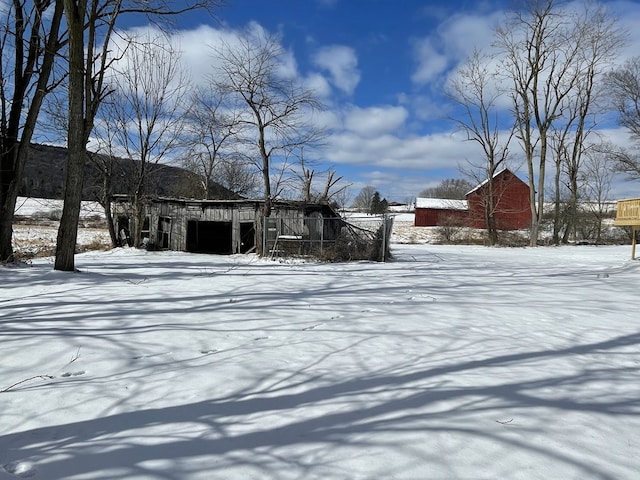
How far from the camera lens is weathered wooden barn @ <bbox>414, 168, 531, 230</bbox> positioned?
120 feet

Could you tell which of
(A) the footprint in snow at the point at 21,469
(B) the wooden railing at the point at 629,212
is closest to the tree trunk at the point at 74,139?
(A) the footprint in snow at the point at 21,469

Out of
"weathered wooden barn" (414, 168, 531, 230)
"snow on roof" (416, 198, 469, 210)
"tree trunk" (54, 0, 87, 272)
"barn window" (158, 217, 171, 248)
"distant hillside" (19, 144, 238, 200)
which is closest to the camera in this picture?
"tree trunk" (54, 0, 87, 272)

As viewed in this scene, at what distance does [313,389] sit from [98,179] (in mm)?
20764

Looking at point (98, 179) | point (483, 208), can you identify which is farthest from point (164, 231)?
point (483, 208)

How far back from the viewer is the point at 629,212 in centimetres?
1509

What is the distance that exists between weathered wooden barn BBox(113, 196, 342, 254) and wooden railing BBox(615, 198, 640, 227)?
440 inches

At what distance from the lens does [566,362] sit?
3.99 metres

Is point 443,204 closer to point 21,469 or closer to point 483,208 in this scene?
point 483,208

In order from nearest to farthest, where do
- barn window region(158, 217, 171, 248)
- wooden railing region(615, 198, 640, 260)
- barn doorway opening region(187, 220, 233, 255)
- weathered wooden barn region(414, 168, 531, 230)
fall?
wooden railing region(615, 198, 640, 260), barn window region(158, 217, 171, 248), barn doorway opening region(187, 220, 233, 255), weathered wooden barn region(414, 168, 531, 230)

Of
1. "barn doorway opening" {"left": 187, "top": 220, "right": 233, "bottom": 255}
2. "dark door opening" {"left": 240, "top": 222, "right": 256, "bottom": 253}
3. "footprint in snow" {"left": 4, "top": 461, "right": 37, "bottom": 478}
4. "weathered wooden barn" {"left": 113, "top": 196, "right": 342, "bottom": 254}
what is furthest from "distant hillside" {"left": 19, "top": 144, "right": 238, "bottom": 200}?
"footprint in snow" {"left": 4, "top": 461, "right": 37, "bottom": 478}

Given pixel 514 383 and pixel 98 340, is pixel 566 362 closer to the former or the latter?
pixel 514 383

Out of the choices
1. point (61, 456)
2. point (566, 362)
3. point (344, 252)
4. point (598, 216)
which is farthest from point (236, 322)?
point (598, 216)

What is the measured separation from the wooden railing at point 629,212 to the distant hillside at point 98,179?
20623mm

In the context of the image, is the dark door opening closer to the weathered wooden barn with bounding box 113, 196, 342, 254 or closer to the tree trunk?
the weathered wooden barn with bounding box 113, 196, 342, 254
